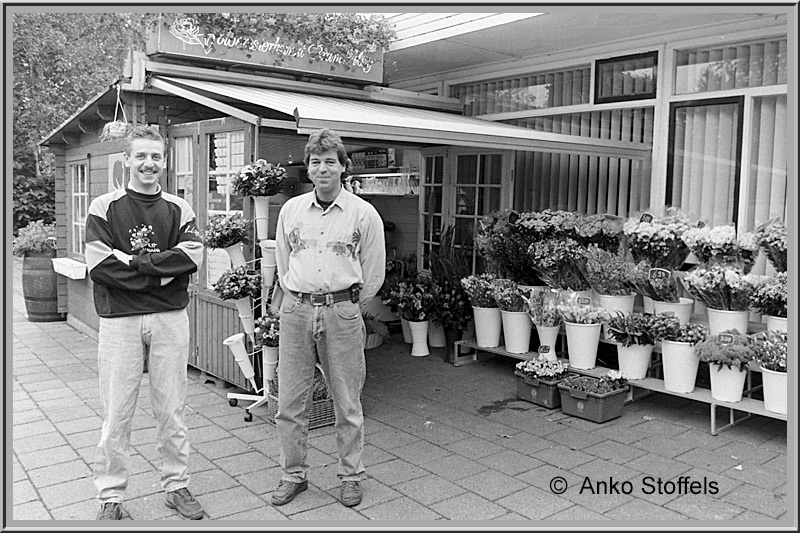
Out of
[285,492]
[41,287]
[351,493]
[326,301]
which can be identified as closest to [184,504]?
[285,492]

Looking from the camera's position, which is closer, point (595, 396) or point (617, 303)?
point (595, 396)

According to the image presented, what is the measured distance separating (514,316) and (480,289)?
1.31 ft

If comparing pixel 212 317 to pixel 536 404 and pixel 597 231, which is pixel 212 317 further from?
pixel 597 231

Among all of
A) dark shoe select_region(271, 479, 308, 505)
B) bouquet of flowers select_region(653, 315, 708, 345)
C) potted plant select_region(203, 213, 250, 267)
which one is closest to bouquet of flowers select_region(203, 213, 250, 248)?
potted plant select_region(203, 213, 250, 267)

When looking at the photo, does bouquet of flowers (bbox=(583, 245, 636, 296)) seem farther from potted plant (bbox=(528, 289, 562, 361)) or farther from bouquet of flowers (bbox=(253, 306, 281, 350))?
bouquet of flowers (bbox=(253, 306, 281, 350))

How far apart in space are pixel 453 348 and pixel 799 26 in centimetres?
381

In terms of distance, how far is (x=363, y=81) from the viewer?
7.28 metres

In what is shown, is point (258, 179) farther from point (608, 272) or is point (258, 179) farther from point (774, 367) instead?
point (774, 367)

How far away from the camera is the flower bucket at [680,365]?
4.99m

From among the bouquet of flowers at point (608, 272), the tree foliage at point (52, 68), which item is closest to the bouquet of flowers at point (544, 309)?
the bouquet of flowers at point (608, 272)

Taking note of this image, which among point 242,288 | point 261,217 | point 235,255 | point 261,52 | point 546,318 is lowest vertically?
point 546,318

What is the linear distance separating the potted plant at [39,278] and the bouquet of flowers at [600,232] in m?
6.38

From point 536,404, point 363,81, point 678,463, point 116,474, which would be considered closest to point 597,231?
point 536,404

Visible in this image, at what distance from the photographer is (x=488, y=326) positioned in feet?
21.1
